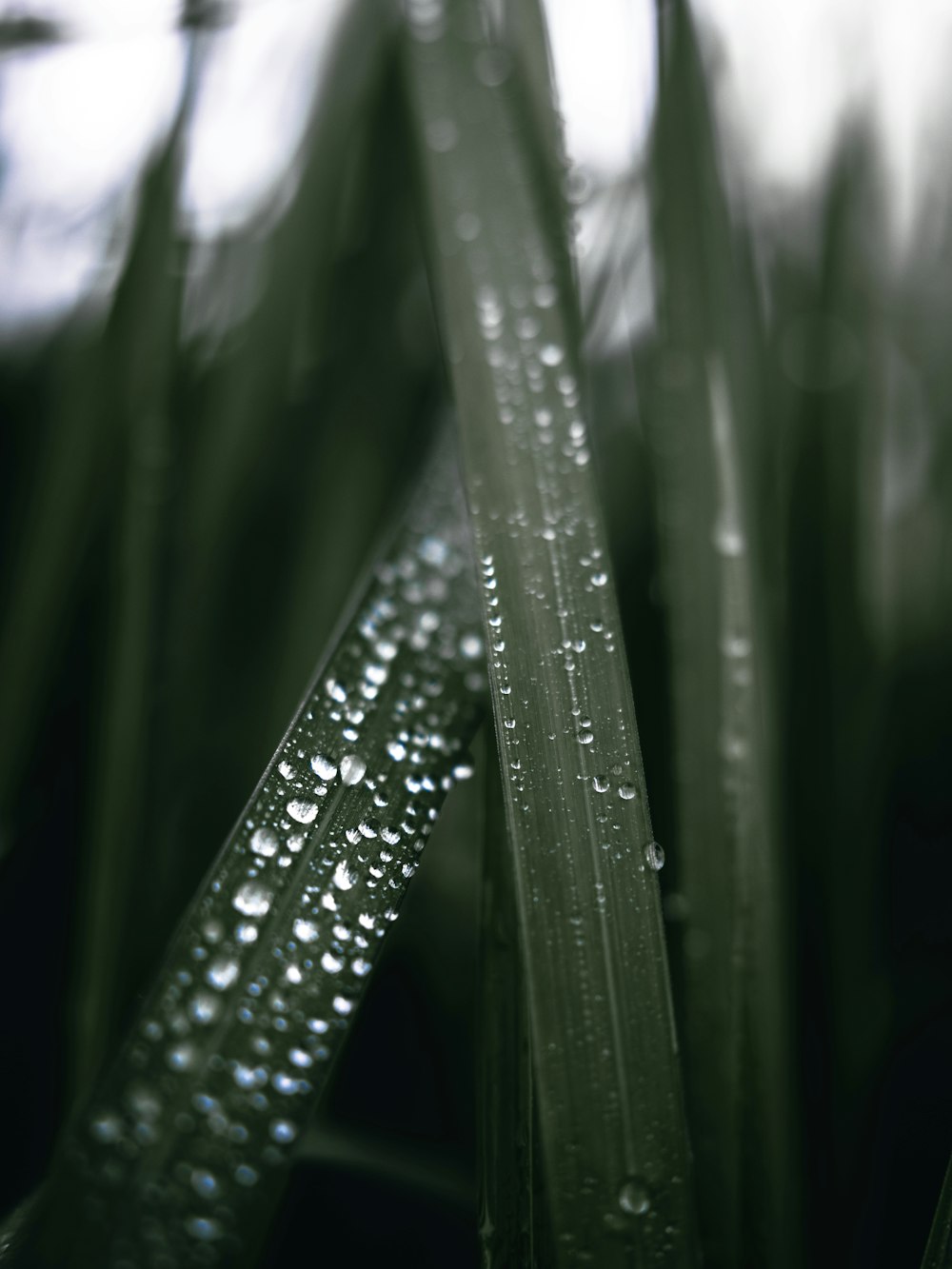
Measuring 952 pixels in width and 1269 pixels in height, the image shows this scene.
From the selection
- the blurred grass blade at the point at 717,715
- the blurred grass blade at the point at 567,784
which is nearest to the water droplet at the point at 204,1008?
the blurred grass blade at the point at 567,784

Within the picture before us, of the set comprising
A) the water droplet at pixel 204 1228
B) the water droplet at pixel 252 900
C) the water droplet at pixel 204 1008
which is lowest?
the water droplet at pixel 204 1228

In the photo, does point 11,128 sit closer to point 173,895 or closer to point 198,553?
point 198,553

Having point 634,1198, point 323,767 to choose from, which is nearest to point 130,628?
point 323,767

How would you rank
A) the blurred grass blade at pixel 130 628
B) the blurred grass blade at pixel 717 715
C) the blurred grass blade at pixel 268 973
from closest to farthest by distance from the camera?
1. the blurred grass blade at pixel 268 973
2. the blurred grass blade at pixel 717 715
3. the blurred grass blade at pixel 130 628

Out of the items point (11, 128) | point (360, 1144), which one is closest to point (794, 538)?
point (360, 1144)

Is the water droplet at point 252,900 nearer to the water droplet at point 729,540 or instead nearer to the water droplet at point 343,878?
the water droplet at point 343,878

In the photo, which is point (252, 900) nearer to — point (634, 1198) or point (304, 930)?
point (304, 930)

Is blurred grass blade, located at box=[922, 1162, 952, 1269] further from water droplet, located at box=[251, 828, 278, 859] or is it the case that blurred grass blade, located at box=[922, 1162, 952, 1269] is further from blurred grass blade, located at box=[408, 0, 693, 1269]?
water droplet, located at box=[251, 828, 278, 859]
